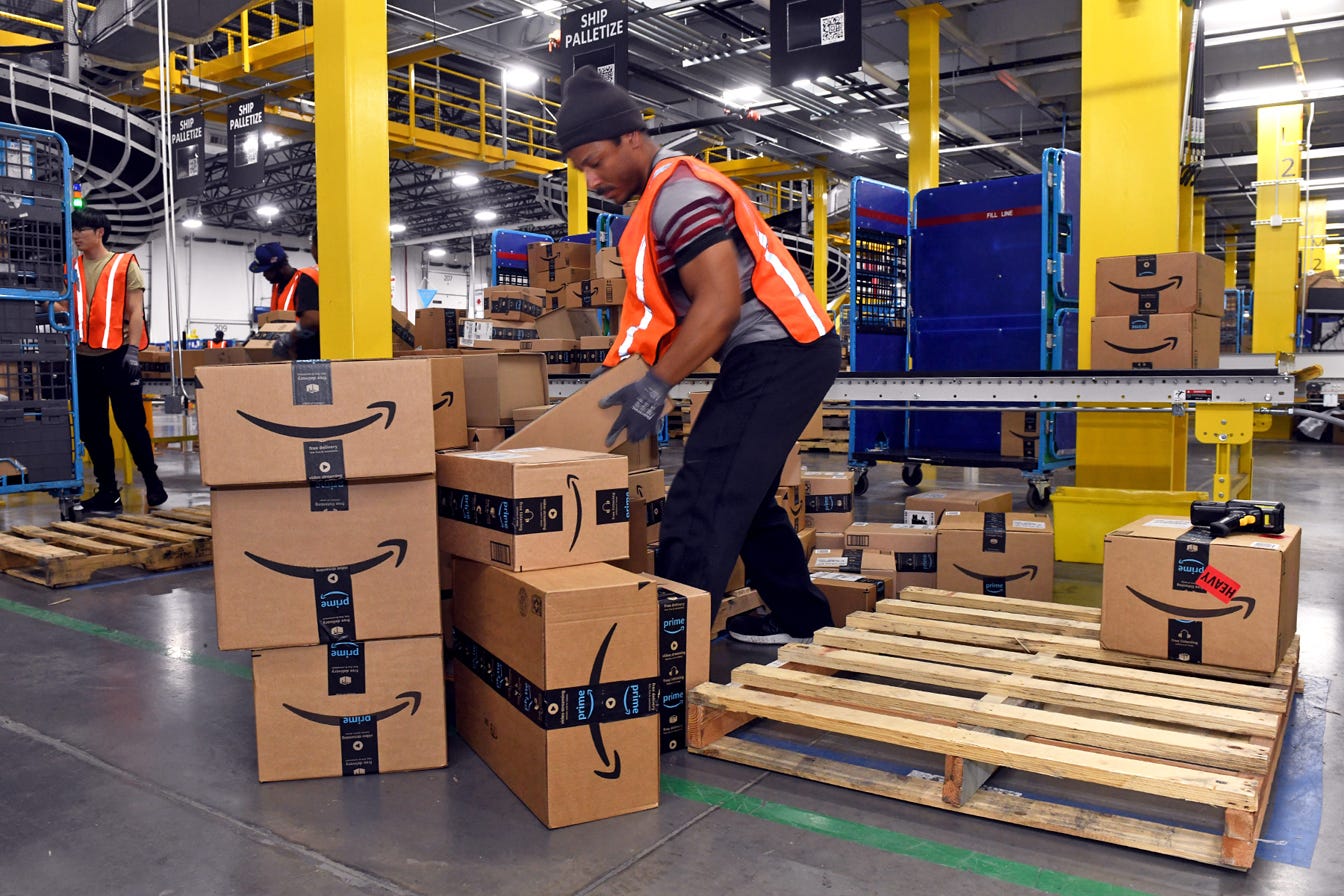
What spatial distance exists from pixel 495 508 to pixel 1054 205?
6.02m

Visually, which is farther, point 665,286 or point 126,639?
point 126,639

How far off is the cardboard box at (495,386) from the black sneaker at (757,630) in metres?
1.14

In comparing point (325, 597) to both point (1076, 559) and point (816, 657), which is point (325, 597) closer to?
point (816, 657)

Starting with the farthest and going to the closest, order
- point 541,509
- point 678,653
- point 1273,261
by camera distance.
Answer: point 1273,261 → point 678,653 → point 541,509

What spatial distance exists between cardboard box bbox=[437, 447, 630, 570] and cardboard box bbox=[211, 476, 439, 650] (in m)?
0.13

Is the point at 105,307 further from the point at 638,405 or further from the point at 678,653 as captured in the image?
the point at 678,653

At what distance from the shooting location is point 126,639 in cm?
369

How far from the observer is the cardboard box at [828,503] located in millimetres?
4879

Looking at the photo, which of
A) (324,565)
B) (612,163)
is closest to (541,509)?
(324,565)

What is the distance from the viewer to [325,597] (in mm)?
2377

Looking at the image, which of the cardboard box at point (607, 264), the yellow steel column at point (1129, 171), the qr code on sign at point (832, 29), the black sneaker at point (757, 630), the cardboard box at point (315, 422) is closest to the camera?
the cardboard box at point (315, 422)

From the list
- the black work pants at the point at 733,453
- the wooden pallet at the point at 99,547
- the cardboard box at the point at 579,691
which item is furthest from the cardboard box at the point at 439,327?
the cardboard box at the point at 579,691

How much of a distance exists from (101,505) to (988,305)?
684 centimetres

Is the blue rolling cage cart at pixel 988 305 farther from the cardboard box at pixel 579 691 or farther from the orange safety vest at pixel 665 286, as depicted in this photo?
the cardboard box at pixel 579 691
